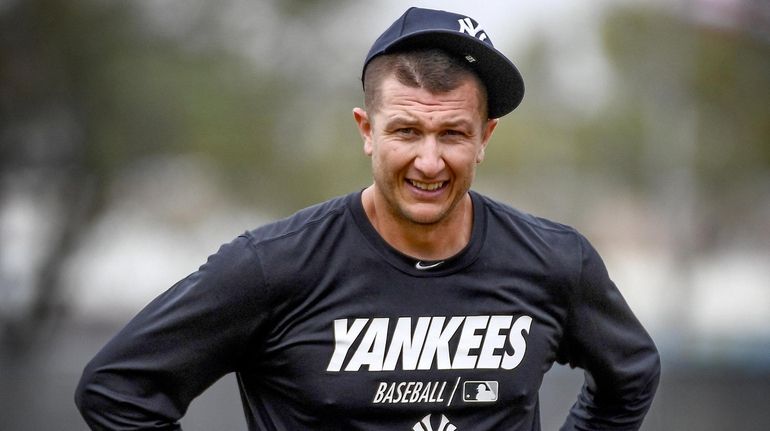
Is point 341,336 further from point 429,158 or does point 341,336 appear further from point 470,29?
point 470,29

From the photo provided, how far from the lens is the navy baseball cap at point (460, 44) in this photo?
3486 mm

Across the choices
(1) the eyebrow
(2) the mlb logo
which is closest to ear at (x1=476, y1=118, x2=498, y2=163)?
(1) the eyebrow

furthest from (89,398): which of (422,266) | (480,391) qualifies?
(480,391)

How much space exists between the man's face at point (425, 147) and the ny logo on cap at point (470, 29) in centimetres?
14

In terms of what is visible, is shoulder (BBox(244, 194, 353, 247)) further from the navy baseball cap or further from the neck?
the navy baseball cap

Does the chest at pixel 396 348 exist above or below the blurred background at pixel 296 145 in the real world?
below

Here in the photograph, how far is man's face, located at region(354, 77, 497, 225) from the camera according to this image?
11.3 ft

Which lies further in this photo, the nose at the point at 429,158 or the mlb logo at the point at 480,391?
the mlb logo at the point at 480,391

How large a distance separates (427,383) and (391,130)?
770mm

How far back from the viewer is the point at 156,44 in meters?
18.3

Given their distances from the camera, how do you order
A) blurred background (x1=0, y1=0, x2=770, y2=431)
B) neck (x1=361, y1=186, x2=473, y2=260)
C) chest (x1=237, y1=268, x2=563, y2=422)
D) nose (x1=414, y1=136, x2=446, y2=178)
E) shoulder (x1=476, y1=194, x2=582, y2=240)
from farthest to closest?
blurred background (x1=0, y1=0, x2=770, y2=431)
shoulder (x1=476, y1=194, x2=582, y2=240)
neck (x1=361, y1=186, x2=473, y2=260)
chest (x1=237, y1=268, x2=563, y2=422)
nose (x1=414, y1=136, x2=446, y2=178)

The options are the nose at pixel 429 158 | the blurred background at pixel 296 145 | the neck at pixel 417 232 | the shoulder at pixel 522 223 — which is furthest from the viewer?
the blurred background at pixel 296 145

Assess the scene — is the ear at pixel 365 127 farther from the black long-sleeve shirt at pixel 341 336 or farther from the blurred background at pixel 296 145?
the blurred background at pixel 296 145

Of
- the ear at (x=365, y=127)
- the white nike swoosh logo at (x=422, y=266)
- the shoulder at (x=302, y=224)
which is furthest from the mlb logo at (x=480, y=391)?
the ear at (x=365, y=127)
